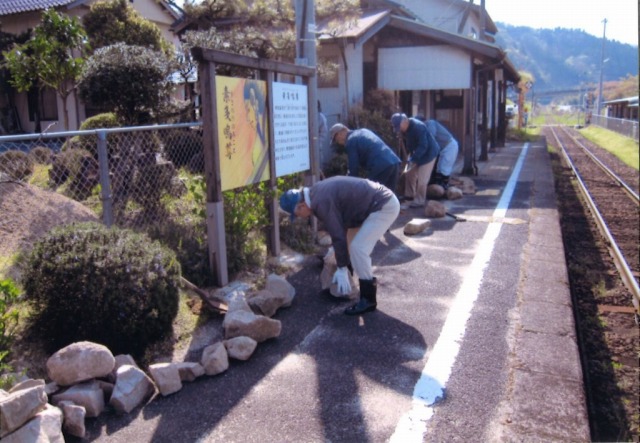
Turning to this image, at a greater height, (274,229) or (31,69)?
(31,69)

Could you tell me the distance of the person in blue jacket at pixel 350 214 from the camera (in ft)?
16.9

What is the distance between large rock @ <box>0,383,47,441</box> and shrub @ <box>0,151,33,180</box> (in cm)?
427

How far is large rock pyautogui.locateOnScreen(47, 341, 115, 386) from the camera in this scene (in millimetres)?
3686

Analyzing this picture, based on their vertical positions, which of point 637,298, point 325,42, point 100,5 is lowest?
point 637,298

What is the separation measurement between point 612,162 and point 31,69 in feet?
69.9

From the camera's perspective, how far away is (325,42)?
13.6 metres

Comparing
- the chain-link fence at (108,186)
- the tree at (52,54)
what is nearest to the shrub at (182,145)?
the chain-link fence at (108,186)

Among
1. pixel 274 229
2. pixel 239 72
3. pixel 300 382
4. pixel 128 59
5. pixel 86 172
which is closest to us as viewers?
pixel 300 382

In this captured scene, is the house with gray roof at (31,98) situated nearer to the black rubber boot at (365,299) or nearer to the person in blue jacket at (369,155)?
the person in blue jacket at (369,155)

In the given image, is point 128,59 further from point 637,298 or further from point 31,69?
point 637,298

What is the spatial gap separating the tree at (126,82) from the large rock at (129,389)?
5314 millimetres

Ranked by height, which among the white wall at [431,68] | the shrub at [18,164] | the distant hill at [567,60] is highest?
the distant hill at [567,60]

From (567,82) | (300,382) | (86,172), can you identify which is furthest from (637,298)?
(567,82)

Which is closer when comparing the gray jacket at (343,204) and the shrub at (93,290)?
the shrub at (93,290)
